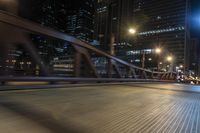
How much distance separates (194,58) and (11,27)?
14212 centimetres

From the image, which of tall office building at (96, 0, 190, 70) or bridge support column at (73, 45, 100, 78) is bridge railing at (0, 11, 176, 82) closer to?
bridge support column at (73, 45, 100, 78)

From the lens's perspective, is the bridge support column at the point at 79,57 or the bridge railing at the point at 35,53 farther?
the bridge support column at the point at 79,57

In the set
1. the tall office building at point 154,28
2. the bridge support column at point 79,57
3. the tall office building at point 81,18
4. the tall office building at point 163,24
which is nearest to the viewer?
the bridge support column at point 79,57

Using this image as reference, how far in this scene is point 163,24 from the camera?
9900 cm

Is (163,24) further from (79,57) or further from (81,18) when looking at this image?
(79,57)

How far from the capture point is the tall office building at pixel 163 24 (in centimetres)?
8012

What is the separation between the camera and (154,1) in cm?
9569

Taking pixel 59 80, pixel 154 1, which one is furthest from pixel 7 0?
pixel 154 1

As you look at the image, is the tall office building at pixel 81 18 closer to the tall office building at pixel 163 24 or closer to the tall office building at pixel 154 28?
the tall office building at pixel 154 28

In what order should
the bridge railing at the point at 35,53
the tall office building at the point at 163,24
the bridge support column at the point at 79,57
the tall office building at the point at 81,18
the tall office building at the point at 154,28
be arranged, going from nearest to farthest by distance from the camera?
the bridge railing at the point at 35,53, the bridge support column at the point at 79,57, the tall office building at the point at 81,18, the tall office building at the point at 154,28, the tall office building at the point at 163,24

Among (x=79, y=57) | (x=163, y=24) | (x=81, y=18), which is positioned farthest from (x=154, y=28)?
(x=79, y=57)

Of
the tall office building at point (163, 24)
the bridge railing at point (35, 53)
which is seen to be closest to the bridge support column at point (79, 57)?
the bridge railing at point (35, 53)

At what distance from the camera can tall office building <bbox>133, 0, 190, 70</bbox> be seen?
80125mm

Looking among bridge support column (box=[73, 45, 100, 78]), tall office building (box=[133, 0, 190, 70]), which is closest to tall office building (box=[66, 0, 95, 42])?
bridge support column (box=[73, 45, 100, 78])
